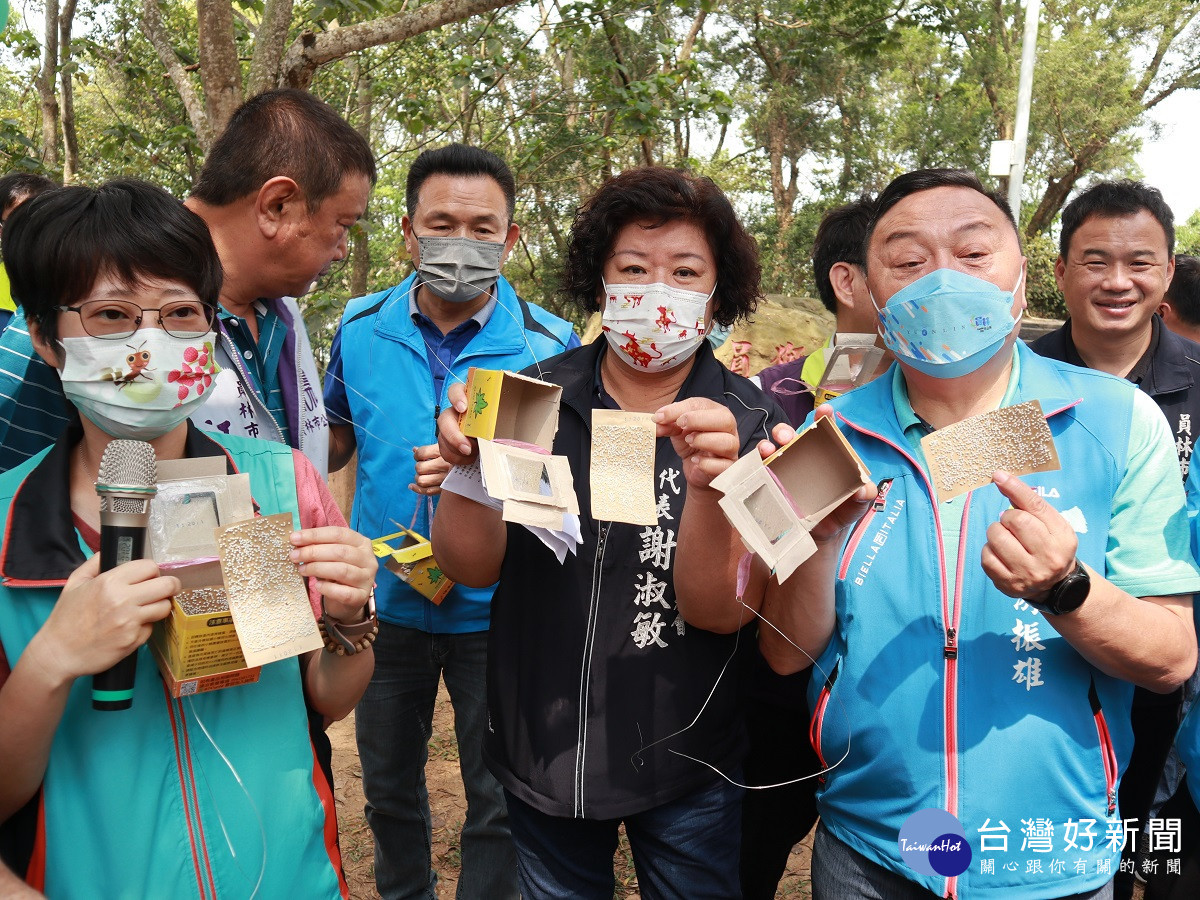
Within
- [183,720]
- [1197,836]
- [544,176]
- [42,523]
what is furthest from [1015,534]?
[544,176]

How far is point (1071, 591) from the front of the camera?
164 cm

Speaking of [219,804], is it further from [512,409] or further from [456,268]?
[456,268]

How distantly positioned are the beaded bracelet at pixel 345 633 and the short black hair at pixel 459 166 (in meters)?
2.14

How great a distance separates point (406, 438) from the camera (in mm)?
3143

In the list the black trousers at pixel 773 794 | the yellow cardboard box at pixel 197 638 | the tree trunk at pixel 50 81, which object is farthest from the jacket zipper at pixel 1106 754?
the tree trunk at pixel 50 81

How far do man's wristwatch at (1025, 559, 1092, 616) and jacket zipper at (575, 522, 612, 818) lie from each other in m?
0.93

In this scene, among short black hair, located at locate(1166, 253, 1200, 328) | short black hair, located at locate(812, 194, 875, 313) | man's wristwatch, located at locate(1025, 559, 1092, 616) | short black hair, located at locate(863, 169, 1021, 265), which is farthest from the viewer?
short black hair, located at locate(1166, 253, 1200, 328)

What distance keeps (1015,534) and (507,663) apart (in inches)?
46.0

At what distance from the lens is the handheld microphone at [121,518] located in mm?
1415

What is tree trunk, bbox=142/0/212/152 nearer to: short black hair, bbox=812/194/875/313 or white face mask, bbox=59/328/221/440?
short black hair, bbox=812/194/875/313

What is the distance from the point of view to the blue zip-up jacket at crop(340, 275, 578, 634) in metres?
3.07

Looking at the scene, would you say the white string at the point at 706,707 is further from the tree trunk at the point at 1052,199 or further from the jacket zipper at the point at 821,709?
the tree trunk at the point at 1052,199

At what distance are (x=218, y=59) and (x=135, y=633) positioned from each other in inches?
147

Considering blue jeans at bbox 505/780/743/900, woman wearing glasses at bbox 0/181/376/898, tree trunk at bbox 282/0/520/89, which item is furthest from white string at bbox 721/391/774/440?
tree trunk at bbox 282/0/520/89
